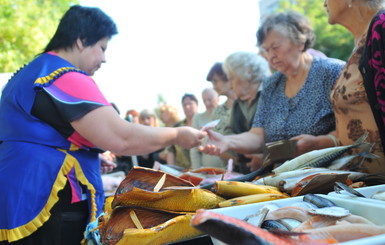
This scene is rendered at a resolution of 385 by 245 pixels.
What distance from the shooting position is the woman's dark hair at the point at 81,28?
6.66 ft

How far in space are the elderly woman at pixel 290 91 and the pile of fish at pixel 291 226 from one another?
1.18 metres

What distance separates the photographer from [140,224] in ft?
3.43

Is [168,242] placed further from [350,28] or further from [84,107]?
[350,28]

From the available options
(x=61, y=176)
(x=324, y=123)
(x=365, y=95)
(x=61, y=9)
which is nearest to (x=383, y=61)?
(x=365, y=95)

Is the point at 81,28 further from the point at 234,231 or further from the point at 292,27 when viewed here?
the point at 234,231

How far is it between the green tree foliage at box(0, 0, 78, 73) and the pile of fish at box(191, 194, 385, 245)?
32.6 feet

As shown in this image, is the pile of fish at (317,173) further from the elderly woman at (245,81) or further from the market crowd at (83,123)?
the elderly woman at (245,81)

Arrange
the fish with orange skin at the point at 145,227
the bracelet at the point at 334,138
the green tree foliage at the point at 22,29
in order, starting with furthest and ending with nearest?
the green tree foliage at the point at 22,29
the bracelet at the point at 334,138
the fish with orange skin at the point at 145,227

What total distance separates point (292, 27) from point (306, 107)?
2.19 feet

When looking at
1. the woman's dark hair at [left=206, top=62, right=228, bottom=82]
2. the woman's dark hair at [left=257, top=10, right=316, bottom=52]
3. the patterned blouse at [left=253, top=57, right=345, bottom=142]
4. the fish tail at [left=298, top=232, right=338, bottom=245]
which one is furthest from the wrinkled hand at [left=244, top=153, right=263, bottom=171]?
the fish tail at [left=298, top=232, right=338, bottom=245]

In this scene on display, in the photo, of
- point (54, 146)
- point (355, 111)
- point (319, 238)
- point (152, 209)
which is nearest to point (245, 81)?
point (355, 111)

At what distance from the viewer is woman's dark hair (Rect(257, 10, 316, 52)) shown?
2.54 meters

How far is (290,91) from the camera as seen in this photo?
2455 millimetres

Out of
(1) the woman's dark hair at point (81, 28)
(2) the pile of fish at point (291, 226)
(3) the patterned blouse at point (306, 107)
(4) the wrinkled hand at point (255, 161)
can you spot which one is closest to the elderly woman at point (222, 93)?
(4) the wrinkled hand at point (255, 161)
